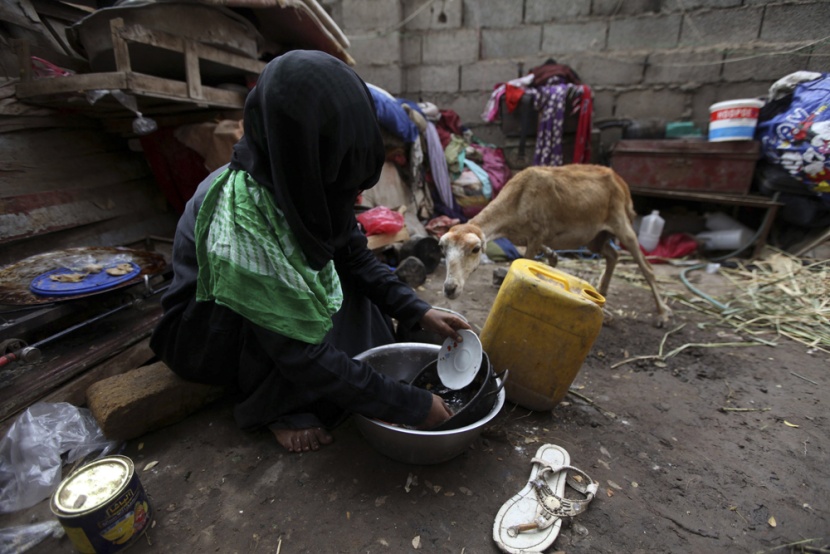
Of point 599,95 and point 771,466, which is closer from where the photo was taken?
point 771,466

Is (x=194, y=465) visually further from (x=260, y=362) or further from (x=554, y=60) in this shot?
(x=554, y=60)

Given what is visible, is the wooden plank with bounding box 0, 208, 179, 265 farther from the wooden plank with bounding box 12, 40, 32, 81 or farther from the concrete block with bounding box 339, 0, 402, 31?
the concrete block with bounding box 339, 0, 402, 31

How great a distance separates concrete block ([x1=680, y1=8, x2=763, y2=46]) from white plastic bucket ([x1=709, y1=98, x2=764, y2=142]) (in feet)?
4.17

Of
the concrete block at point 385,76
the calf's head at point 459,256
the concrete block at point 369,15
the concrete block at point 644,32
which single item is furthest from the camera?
the concrete block at point 385,76

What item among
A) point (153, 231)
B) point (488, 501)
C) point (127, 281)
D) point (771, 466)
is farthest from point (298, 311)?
point (153, 231)

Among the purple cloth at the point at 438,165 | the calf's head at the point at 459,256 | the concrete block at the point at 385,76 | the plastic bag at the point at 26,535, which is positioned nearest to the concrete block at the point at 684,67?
the purple cloth at the point at 438,165

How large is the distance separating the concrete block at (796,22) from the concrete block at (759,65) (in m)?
0.20

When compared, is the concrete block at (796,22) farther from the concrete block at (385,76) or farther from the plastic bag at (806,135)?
the concrete block at (385,76)

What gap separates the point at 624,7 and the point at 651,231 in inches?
123

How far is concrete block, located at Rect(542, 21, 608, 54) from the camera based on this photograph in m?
5.54

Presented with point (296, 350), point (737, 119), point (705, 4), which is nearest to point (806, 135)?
point (737, 119)

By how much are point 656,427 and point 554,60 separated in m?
5.57

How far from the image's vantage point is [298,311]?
→ 1.37 metres

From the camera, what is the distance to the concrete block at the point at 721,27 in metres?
4.86
